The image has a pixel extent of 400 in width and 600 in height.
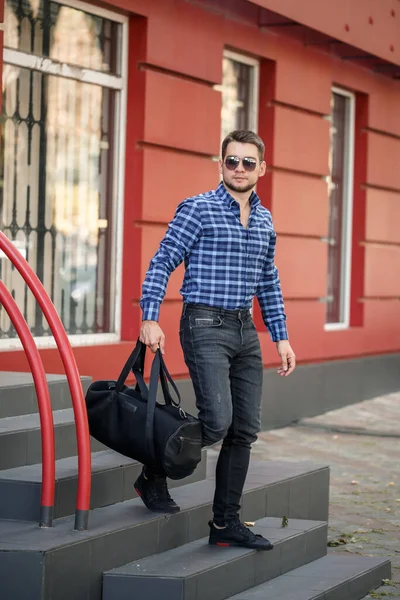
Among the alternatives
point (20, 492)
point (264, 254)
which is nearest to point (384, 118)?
point (264, 254)

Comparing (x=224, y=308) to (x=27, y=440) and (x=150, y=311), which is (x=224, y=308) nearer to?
(x=150, y=311)

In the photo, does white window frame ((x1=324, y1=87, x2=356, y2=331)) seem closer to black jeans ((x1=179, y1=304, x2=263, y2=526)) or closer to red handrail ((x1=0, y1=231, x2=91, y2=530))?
black jeans ((x1=179, y1=304, x2=263, y2=526))

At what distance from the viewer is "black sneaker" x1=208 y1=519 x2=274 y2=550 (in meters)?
5.52

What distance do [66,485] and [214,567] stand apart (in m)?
0.72

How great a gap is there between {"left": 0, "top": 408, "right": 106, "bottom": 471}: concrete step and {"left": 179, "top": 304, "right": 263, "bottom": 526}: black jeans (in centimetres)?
90

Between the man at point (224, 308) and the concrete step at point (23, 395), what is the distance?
102 centimetres

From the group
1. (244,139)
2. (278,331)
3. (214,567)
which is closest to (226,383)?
(278,331)

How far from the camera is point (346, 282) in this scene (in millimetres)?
12898

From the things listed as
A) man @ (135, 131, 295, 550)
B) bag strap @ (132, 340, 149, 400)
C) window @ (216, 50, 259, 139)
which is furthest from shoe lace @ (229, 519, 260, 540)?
window @ (216, 50, 259, 139)

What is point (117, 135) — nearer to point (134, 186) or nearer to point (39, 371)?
point (134, 186)

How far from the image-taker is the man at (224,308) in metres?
5.24

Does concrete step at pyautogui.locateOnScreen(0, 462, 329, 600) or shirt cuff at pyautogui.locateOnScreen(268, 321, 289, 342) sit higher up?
shirt cuff at pyautogui.locateOnScreen(268, 321, 289, 342)

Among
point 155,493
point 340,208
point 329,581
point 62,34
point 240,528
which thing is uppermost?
point 62,34

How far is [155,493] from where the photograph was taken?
5535mm
